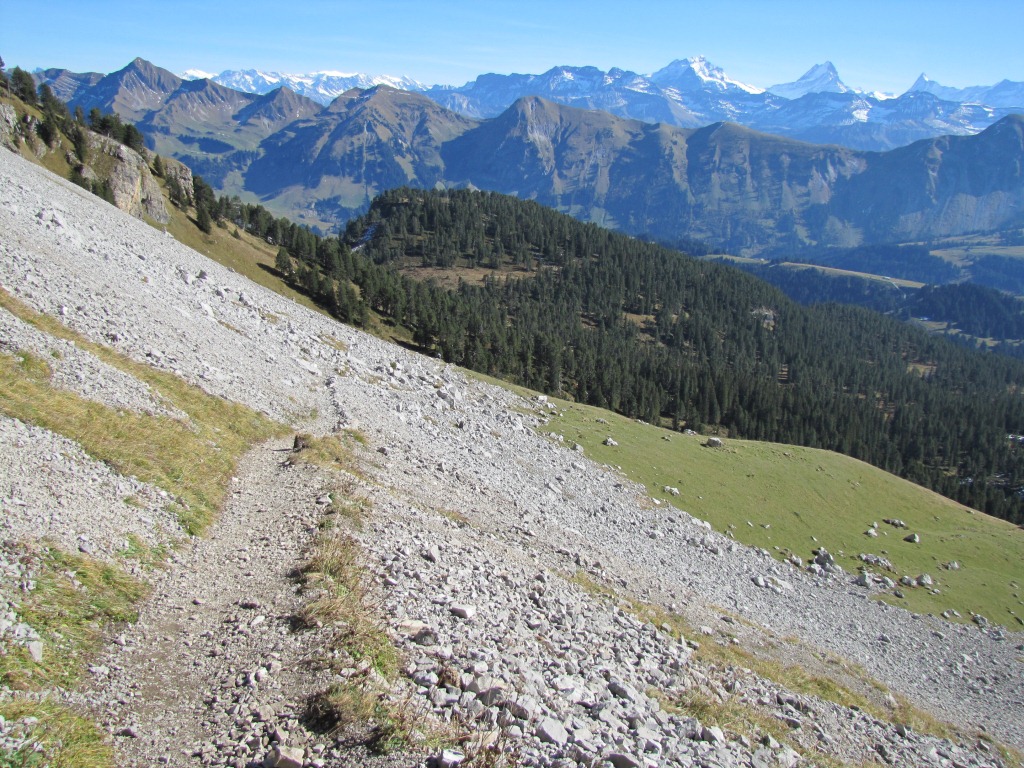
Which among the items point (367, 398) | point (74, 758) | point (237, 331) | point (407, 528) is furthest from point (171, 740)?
point (237, 331)

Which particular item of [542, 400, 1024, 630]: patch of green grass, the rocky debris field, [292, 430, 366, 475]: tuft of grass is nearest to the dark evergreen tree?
the rocky debris field

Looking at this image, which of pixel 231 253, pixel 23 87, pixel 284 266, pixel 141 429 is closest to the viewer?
pixel 141 429

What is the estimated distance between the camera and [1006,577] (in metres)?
51.3

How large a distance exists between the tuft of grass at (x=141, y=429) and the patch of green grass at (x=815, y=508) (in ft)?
103

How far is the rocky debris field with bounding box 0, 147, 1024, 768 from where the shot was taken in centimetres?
998

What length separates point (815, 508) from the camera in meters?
54.2

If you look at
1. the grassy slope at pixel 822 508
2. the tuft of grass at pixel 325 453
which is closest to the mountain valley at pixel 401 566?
the tuft of grass at pixel 325 453

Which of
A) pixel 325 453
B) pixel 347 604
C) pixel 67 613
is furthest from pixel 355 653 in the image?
pixel 325 453

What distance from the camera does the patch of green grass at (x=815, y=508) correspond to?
46312 millimetres

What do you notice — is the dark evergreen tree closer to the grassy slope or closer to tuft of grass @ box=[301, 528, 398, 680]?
the grassy slope

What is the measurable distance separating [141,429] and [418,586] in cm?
1159

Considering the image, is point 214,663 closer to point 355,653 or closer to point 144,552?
point 355,653

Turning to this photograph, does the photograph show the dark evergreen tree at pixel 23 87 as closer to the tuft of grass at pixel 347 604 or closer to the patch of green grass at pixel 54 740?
the tuft of grass at pixel 347 604

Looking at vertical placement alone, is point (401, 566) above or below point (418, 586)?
above
